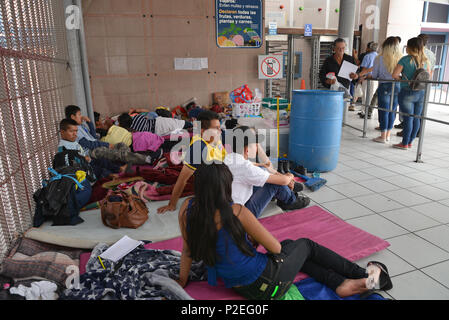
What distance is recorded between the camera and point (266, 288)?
6.27 feet

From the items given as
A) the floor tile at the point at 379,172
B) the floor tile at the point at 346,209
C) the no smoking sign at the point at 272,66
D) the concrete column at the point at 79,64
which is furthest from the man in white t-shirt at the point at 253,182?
the no smoking sign at the point at 272,66

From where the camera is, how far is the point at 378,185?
161 inches

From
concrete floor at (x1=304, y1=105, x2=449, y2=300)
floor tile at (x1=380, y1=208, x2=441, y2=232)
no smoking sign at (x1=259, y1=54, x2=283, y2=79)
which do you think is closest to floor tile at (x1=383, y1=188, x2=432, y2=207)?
concrete floor at (x1=304, y1=105, x2=449, y2=300)

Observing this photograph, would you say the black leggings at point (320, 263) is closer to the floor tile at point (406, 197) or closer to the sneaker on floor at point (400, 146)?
the floor tile at point (406, 197)

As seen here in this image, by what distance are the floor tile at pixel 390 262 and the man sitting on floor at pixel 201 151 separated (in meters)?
1.40

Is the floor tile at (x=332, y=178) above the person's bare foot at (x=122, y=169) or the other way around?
the other way around

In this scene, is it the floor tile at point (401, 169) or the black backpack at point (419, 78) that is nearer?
the floor tile at point (401, 169)

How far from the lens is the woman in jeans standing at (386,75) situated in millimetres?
5699

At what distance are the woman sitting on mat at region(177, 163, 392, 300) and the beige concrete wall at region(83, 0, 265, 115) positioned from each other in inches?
227

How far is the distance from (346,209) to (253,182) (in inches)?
49.9

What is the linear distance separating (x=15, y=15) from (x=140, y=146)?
240cm

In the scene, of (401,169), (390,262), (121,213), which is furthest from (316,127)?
(121,213)

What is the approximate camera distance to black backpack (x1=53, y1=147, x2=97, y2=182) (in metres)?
3.50

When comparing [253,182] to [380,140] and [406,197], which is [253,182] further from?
[380,140]
